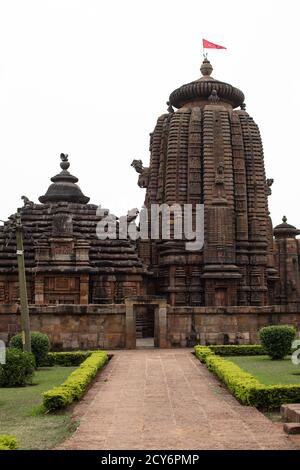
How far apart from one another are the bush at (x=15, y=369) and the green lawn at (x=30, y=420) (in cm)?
31

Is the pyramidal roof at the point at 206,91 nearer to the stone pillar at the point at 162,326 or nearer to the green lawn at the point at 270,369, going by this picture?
the stone pillar at the point at 162,326

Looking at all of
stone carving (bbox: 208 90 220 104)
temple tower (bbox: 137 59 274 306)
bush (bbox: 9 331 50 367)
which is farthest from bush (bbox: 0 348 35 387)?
stone carving (bbox: 208 90 220 104)

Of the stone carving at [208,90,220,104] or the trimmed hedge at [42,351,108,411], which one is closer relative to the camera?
the trimmed hedge at [42,351,108,411]

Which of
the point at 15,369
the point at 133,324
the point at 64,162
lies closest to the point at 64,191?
the point at 64,162

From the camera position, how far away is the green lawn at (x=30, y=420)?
943 cm

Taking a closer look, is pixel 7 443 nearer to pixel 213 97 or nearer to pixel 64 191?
pixel 64 191

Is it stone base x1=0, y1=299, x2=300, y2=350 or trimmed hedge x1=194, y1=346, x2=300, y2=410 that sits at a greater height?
stone base x1=0, y1=299, x2=300, y2=350

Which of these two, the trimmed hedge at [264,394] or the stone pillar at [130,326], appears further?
the stone pillar at [130,326]

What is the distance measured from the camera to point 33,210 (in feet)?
112

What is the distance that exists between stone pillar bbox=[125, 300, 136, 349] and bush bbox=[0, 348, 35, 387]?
8.70 meters

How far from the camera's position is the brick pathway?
29.1 feet

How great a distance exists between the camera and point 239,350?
2350cm

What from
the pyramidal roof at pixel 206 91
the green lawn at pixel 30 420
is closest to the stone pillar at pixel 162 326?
the green lawn at pixel 30 420

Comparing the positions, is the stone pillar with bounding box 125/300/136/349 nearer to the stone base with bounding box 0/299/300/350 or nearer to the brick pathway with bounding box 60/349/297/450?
the stone base with bounding box 0/299/300/350
